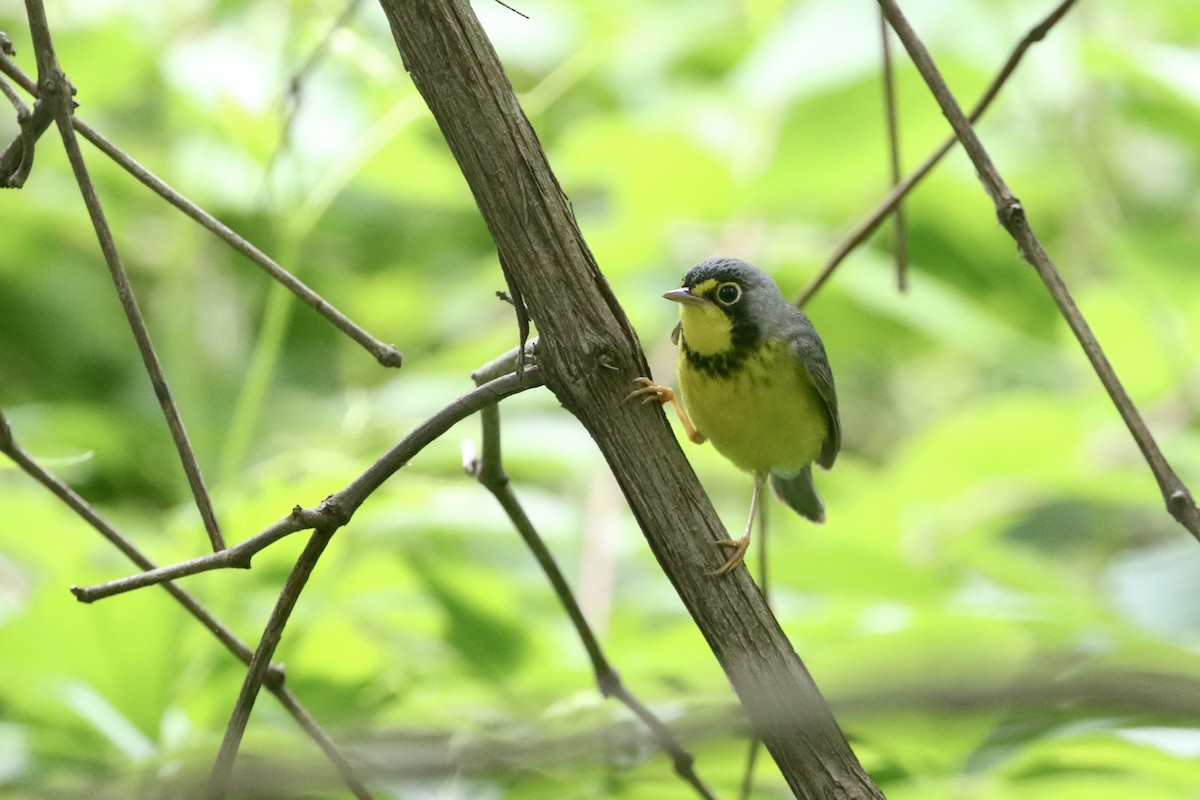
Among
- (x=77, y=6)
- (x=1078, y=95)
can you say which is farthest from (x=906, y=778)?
(x=77, y=6)

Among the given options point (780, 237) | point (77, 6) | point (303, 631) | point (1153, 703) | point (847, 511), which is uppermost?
point (77, 6)

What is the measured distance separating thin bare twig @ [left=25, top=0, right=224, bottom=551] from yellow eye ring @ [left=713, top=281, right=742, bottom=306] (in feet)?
4.90

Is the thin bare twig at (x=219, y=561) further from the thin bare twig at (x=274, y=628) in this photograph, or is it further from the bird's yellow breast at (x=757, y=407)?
the bird's yellow breast at (x=757, y=407)

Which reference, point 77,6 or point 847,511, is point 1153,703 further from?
point 77,6

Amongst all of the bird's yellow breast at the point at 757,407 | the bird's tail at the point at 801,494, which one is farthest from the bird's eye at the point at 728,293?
the bird's tail at the point at 801,494

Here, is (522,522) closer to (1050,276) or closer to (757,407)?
(1050,276)

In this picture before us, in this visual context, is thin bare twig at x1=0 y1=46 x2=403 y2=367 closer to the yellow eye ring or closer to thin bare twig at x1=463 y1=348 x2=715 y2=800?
thin bare twig at x1=463 y1=348 x2=715 y2=800

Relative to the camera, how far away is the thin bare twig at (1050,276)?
128cm

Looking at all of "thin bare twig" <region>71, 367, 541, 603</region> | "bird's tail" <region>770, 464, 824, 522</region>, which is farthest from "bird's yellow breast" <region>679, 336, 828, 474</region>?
"thin bare twig" <region>71, 367, 541, 603</region>

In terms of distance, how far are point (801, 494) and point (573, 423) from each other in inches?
34.7

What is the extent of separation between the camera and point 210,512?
1.22 metres

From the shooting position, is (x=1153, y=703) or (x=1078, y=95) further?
(x=1078, y=95)

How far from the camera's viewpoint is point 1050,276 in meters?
1.32

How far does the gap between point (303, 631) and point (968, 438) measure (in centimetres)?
191
